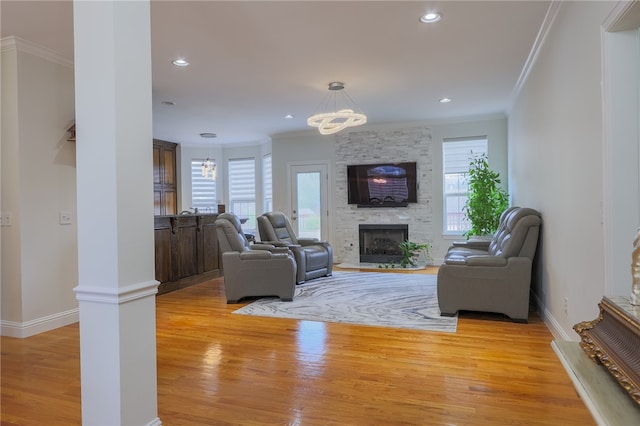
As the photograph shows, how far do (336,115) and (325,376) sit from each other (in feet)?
10.2

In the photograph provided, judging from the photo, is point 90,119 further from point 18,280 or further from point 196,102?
point 196,102

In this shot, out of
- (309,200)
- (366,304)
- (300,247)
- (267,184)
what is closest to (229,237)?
(300,247)

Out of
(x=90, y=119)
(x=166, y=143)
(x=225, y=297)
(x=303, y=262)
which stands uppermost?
(x=166, y=143)

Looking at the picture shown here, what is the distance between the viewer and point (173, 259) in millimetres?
5398

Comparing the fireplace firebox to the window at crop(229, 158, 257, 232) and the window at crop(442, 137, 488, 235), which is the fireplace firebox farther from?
the window at crop(229, 158, 257, 232)

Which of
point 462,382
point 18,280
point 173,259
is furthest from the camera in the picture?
point 173,259

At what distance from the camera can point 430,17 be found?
3201 millimetres

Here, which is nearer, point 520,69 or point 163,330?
point 163,330

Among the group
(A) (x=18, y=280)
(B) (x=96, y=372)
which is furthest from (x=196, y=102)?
(B) (x=96, y=372)

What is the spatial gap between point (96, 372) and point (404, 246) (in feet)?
20.0

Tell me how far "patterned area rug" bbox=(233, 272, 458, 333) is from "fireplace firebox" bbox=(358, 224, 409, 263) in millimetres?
1503

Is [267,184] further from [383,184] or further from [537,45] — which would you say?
[537,45]

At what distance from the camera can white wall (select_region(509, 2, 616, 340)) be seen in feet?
7.50

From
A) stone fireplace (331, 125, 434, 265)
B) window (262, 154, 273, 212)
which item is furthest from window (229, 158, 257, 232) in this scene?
stone fireplace (331, 125, 434, 265)
